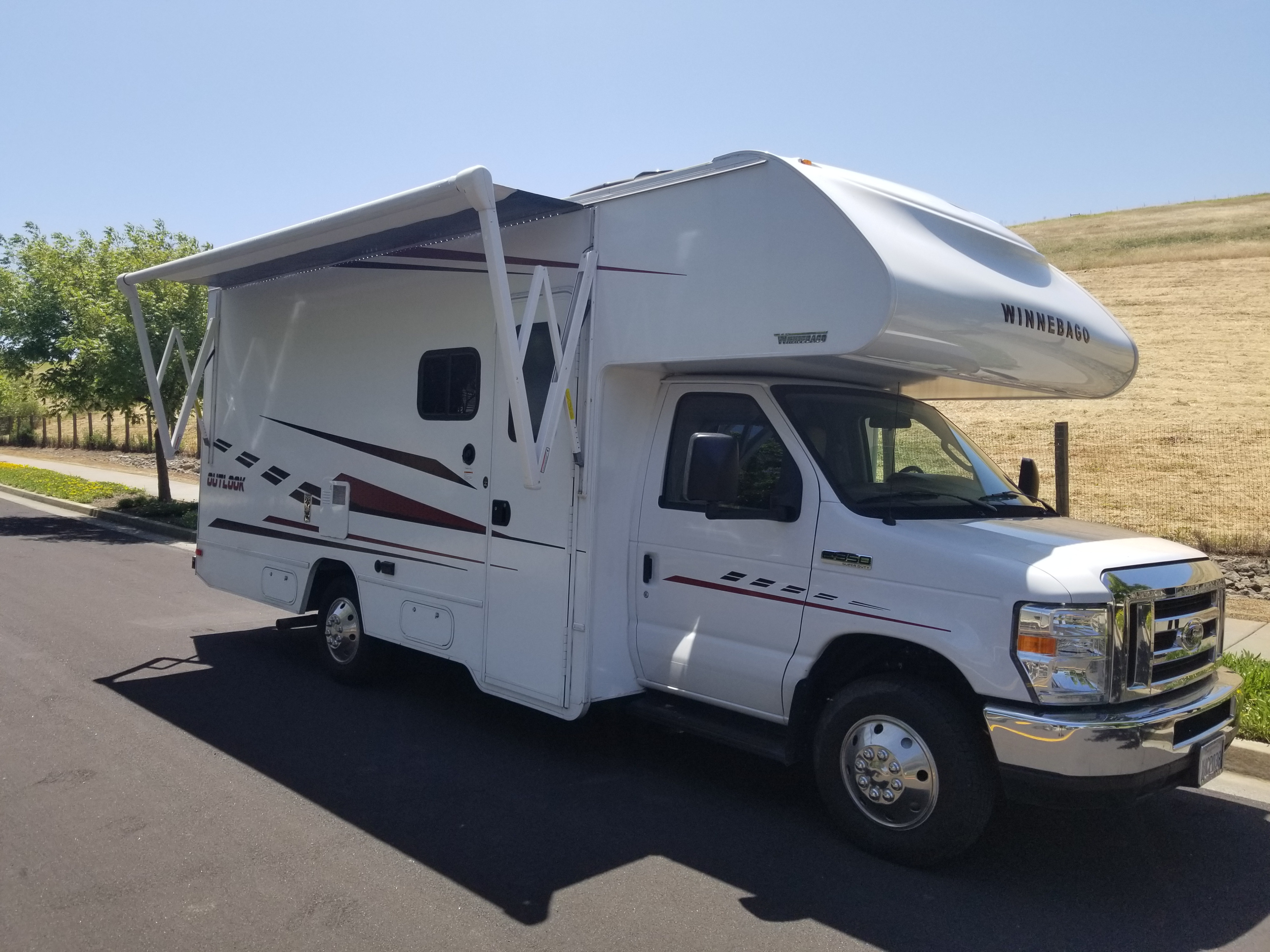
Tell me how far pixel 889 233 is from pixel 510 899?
3.24m

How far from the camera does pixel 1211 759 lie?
445cm

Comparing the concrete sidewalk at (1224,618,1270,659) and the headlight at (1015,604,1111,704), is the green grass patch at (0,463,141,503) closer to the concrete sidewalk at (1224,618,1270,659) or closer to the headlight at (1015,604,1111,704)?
the concrete sidewalk at (1224,618,1270,659)

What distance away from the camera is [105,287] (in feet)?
55.2

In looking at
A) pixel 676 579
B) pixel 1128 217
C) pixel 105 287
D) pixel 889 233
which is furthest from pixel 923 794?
pixel 1128 217

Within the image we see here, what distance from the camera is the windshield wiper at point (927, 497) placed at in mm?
4934

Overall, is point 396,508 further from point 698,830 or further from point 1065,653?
point 1065,653

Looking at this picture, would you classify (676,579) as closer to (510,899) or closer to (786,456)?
(786,456)

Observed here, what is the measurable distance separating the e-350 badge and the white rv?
1 cm

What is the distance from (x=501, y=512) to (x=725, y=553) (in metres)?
1.48

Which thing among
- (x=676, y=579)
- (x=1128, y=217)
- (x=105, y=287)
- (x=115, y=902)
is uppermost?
(x=1128, y=217)

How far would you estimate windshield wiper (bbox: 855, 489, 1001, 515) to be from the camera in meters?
4.93

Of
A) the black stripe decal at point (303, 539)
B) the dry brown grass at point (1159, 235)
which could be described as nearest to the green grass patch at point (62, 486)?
the black stripe decal at point (303, 539)

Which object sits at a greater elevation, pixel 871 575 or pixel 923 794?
pixel 871 575

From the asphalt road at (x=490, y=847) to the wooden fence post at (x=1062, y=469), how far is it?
149 inches
